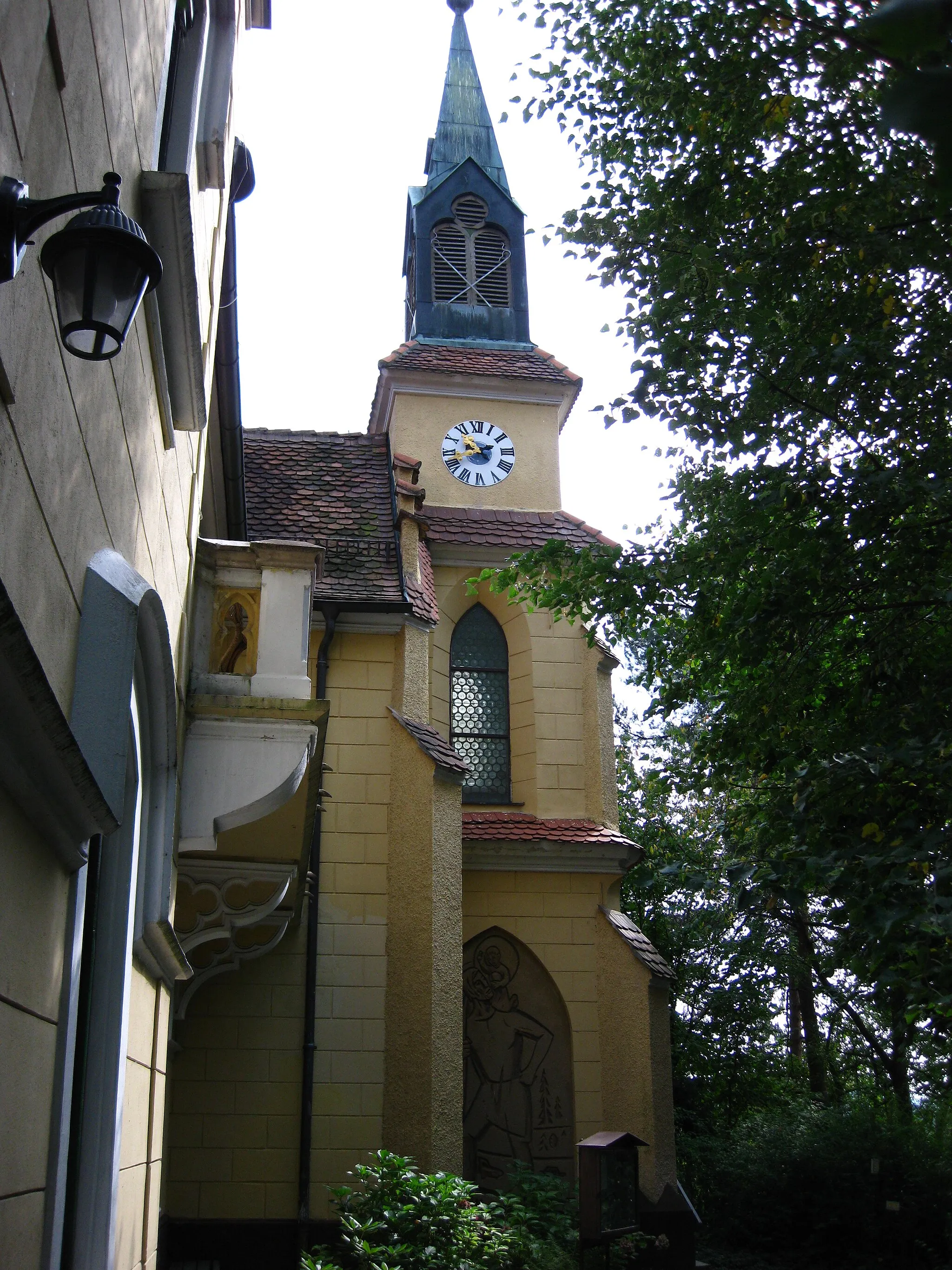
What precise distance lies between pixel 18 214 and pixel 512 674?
1432cm

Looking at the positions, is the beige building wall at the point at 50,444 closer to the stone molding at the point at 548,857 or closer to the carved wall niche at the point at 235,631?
the carved wall niche at the point at 235,631

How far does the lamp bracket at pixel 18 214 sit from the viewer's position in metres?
2.33

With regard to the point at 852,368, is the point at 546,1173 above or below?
below

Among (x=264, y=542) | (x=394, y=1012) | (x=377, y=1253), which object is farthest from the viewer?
(x=394, y=1012)

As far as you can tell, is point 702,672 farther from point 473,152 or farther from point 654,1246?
point 473,152

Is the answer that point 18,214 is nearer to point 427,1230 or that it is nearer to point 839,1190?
point 427,1230

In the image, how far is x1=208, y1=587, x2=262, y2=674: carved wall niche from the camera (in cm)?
740

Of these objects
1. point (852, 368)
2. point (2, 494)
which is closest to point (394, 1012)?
point (852, 368)

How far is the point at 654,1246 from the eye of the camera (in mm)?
13188

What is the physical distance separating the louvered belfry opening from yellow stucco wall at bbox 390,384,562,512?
263 centimetres

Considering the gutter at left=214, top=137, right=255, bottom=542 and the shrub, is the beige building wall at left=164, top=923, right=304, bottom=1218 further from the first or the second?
the gutter at left=214, top=137, right=255, bottom=542

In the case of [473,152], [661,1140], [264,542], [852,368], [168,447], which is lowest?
[661,1140]

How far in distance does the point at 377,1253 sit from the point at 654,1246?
17.6ft

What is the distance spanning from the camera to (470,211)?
69.6ft
